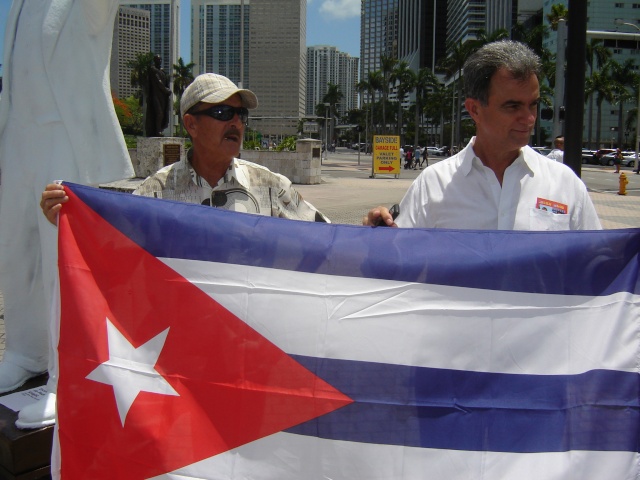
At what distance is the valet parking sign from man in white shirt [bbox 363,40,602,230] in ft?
89.7

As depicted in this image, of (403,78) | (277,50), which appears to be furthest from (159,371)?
(403,78)

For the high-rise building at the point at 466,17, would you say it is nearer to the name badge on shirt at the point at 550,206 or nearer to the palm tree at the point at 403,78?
the palm tree at the point at 403,78

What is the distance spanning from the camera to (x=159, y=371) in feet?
7.25

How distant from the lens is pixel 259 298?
2.19 metres

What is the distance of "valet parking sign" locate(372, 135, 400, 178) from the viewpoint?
29.6m

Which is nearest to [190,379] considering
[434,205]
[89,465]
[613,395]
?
[89,465]

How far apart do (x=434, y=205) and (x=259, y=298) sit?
0.79 metres

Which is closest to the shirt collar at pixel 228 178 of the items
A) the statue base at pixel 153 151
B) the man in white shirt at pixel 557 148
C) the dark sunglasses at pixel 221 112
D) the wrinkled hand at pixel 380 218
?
the dark sunglasses at pixel 221 112

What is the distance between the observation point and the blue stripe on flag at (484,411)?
2000 mm

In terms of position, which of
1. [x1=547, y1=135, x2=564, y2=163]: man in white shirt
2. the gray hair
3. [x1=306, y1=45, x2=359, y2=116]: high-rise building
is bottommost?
[x1=547, y1=135, x2=564, y2=163]: man in white shirt

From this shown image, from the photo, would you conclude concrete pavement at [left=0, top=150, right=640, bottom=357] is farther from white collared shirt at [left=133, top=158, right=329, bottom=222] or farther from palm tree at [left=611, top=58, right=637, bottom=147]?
palm tree at [left=611, top=58, right=637, bottom=147]

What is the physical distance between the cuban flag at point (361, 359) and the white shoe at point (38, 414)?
1.80 feet

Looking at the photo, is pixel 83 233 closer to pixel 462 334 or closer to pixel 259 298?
pixel 259 298

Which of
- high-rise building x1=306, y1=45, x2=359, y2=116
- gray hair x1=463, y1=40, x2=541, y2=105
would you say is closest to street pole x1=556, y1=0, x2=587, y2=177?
gray hair x1=463, y1=40, x2=541, y2=105
